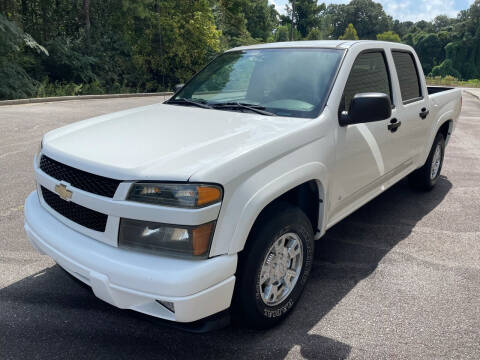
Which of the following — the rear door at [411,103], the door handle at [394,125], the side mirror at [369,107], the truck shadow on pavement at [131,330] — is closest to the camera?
the truck shadow on pavement at [131,330]

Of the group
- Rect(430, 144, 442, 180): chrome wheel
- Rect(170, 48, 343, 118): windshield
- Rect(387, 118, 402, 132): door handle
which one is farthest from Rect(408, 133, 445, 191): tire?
Rect(170, 48, 343, 118): windshield

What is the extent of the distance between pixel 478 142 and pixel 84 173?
9.15m

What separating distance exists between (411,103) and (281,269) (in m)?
2.63

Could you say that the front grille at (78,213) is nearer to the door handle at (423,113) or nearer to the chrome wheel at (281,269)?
the chrome wheel at (281,269)

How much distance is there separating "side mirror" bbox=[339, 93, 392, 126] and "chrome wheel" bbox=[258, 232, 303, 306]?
965 millimetres

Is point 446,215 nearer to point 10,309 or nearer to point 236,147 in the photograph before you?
point 236,147

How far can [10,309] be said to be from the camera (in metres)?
3.01

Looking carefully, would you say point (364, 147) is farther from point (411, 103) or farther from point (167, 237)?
point (167, 237)

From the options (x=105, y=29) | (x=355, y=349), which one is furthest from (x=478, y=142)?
(x=105, y=29)

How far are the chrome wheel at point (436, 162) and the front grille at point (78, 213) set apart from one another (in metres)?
4.50

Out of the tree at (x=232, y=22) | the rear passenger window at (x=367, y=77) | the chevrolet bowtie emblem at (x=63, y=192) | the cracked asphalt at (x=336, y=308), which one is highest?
the tree at (x=232, y=22)

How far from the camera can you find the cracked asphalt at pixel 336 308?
8.70ft

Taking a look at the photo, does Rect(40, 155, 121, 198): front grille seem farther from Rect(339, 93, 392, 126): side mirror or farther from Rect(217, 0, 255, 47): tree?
Rect(217, 0, 255, 47): tree

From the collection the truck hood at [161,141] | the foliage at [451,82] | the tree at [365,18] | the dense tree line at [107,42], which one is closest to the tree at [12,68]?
the dense tree line at [107,42]
